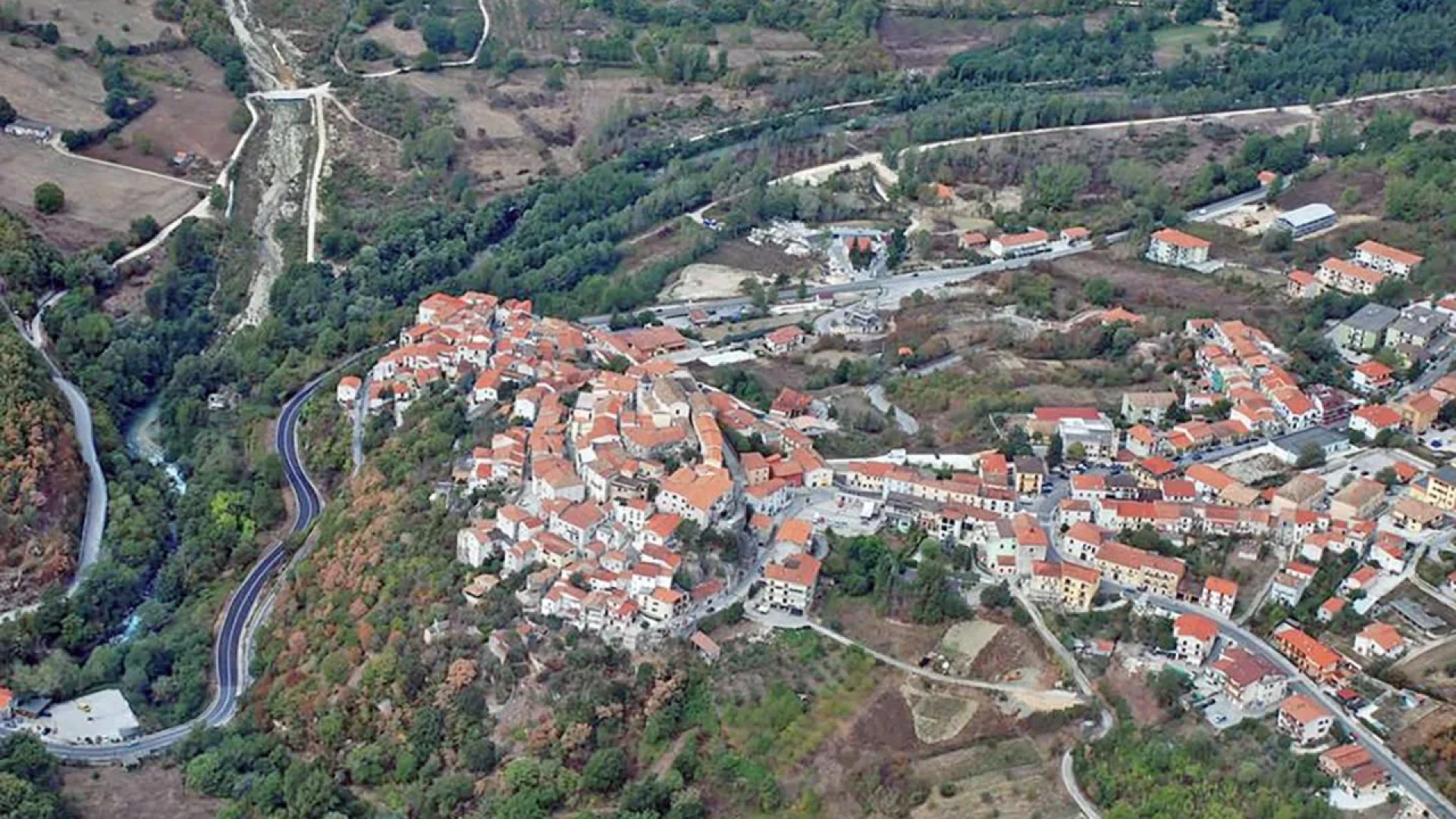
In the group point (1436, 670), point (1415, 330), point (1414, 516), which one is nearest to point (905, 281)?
point (1415, 330)

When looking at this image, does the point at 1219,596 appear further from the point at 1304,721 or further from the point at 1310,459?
the point at 1310,459

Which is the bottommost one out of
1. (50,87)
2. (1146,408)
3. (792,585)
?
(1146,408)

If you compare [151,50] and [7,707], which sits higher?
[151,50]

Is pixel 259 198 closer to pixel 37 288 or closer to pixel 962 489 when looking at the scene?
pixel 37 288

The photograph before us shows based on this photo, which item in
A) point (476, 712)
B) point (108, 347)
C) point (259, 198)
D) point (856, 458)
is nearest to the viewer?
point (476, 712)

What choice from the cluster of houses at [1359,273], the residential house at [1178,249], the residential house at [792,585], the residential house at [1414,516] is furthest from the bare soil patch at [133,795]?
the residential house at [1178,249]

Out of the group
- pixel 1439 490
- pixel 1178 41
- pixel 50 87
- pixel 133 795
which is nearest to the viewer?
pixel 133 795

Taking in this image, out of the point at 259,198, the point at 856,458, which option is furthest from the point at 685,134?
the point at 856,458
